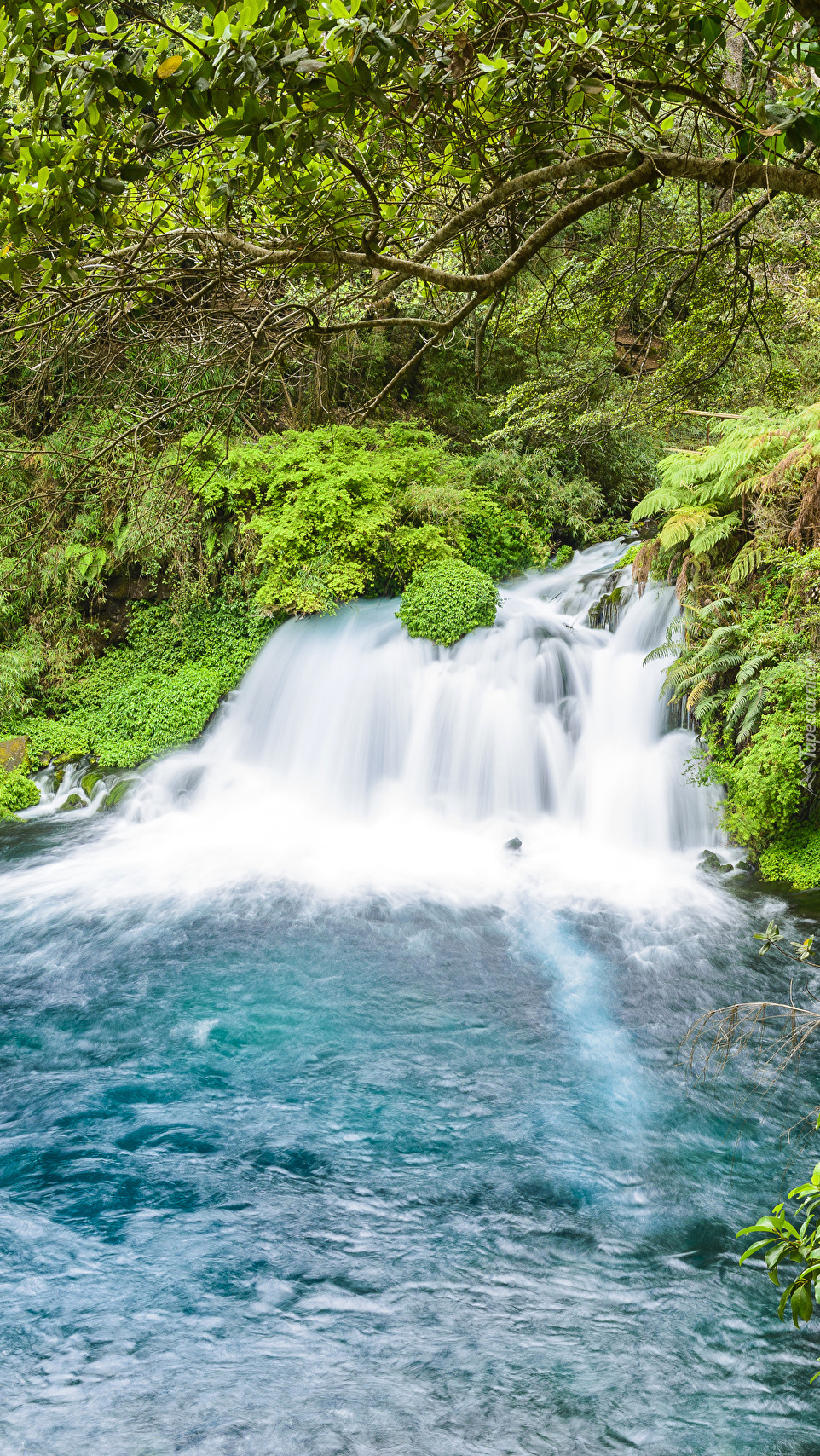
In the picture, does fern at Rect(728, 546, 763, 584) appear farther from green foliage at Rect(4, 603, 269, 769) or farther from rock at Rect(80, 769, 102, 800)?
rock at Rect(80, 769, 102, 800)

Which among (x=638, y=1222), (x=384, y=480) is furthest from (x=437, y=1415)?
(x=384, y=480)

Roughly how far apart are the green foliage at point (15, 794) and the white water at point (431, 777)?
1.34m

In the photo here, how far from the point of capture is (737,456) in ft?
26.2

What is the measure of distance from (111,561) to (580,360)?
725 centimetres

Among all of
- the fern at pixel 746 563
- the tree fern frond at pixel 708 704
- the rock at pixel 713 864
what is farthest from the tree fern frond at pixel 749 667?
the rock at pixel 713 864

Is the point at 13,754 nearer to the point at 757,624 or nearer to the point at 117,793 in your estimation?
the point at 117,793

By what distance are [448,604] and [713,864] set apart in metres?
4.53

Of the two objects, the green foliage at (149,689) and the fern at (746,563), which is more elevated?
the fern at (746,563)

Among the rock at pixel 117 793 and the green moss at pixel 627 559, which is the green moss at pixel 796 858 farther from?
the rock at pixel 117 793

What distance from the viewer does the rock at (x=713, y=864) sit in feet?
25.8

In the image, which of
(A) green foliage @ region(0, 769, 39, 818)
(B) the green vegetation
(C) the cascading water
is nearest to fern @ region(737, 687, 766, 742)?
(B) the green vegetation

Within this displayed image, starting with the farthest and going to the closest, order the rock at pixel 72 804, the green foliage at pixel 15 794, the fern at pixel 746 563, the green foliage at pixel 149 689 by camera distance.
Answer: the green foliage at pixel 149 689, the rock at pixel 72 804, the green foliage at pixel 15 794, the fern at pixel 746 563

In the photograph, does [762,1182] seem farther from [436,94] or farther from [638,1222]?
[436,94]


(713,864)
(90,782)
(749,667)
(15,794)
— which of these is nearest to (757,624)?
(749,667)
